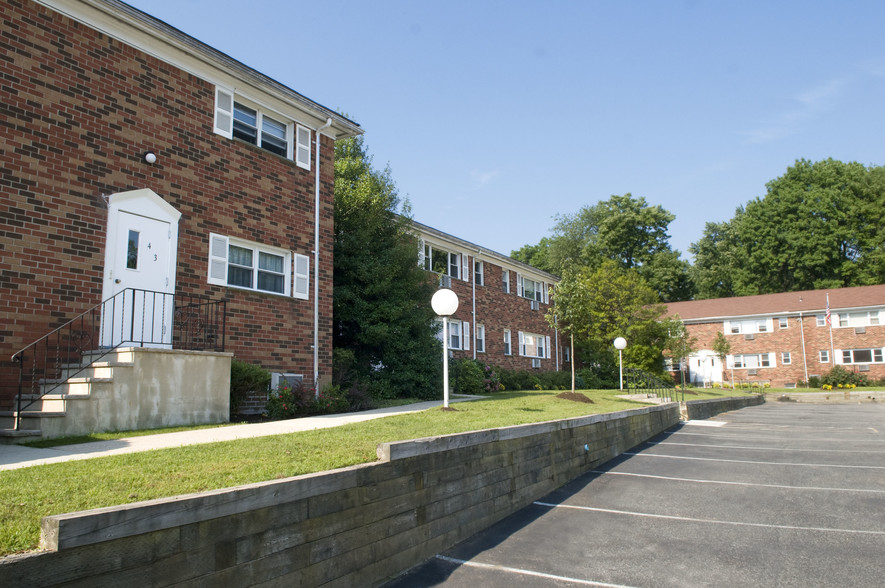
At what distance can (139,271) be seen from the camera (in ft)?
34.2

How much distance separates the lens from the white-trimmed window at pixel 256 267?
11.9 m

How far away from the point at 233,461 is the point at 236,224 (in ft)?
27.8

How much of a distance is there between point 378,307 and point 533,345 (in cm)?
1727

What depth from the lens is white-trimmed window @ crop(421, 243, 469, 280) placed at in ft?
81.1

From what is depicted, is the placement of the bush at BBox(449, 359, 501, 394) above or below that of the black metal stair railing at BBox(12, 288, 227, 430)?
below

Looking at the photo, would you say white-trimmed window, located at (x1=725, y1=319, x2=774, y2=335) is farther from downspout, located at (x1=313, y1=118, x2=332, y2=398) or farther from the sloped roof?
downspout, located at (x1=313, y1=118, x2=332, y2=398)

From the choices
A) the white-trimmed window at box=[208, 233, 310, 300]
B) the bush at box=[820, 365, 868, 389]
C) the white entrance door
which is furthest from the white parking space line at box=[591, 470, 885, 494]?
the bush at box=[820, 365, 868, 389]

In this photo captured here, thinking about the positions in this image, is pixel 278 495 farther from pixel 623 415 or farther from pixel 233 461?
pixel 623 415

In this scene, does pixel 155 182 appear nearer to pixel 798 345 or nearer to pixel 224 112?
pixel 224 112

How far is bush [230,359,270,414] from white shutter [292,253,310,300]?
249cm

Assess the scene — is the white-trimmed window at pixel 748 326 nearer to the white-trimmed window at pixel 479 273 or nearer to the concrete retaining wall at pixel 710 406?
the concrete retaining wall at pixel 710 406

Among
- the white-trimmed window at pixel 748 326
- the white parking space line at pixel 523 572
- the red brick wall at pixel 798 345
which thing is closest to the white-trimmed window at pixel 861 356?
the red brick wall at pixel 798 345

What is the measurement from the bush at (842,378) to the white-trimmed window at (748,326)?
20.4ft

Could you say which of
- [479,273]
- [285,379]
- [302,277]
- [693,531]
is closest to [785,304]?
[479,273]
